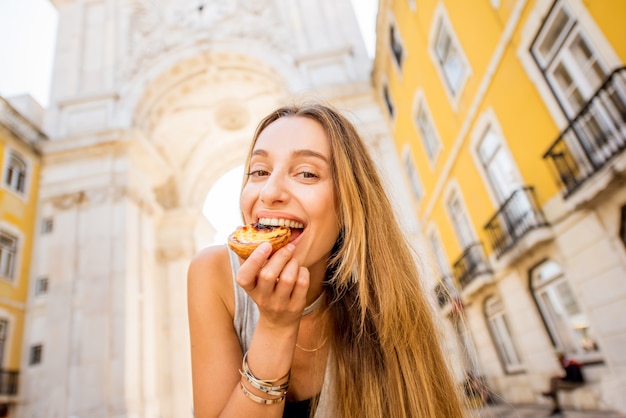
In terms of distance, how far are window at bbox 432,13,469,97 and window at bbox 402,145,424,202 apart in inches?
137

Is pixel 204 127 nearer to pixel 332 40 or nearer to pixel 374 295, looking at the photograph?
pixel 332 40

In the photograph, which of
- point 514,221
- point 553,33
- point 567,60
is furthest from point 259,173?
point 514,221

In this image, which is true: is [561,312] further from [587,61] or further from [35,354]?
[35,354]

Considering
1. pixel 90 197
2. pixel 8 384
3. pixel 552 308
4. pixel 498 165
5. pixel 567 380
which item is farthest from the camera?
pixel 90 197

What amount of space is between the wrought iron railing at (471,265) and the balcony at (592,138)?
3.60m

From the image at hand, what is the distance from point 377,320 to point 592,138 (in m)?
5.39

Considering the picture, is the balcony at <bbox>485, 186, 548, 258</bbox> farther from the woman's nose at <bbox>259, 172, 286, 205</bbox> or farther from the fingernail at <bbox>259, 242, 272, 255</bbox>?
the fingernail at <bbox>259, 242, 272, 255</bbox>

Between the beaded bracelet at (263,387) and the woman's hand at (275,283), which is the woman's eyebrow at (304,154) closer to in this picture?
the woman's hand at (275,283)

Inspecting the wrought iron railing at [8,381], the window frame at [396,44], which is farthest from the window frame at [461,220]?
the wrought iron railing at [8,381]

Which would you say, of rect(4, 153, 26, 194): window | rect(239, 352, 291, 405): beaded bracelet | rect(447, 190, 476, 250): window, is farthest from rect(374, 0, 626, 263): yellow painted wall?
rect(4, 153, 26, 194): window

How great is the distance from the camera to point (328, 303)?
1817mm

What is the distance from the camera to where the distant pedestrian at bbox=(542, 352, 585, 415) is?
658cm

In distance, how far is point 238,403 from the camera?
3.97 ft

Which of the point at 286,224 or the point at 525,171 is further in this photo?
the point at 525,171
